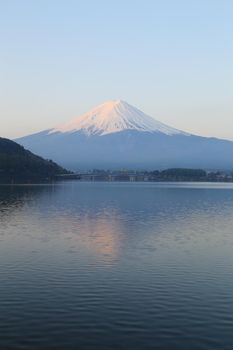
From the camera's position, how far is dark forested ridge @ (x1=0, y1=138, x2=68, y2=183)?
124 m

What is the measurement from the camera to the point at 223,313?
1279 centimetres

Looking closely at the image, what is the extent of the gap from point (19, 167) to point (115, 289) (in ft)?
376

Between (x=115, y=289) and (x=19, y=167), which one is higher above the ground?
(x=19, y=167)

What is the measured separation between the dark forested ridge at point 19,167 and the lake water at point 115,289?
97.0m

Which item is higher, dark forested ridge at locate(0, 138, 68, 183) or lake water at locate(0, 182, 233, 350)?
dark forested ridge at locate(0, 138, 68, 183)

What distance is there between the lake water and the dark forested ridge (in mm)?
97049

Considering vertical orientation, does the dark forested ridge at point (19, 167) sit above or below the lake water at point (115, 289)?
above

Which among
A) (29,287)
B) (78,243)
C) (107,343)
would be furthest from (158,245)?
(107,343)

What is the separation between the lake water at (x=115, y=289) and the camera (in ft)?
36.0

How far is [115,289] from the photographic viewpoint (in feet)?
49.1

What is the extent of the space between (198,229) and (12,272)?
15104mm

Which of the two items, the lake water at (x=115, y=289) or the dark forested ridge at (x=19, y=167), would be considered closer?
the lake water at (x=115, y=289)

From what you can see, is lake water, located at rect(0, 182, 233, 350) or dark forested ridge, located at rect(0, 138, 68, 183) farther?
dark forested ridge, located at rect(0, 138, 68, 183)

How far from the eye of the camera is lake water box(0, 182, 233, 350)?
11.0m
